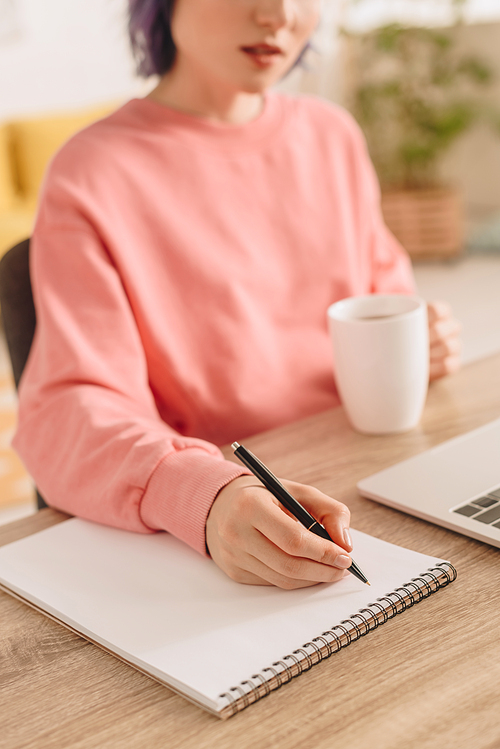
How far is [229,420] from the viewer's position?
1.01 m

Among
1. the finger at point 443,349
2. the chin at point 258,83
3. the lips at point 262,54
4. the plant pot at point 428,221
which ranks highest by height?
the lips at point 262,54

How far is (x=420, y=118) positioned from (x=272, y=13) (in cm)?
403

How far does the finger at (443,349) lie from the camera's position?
0.94 metres

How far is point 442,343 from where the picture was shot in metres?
0.94

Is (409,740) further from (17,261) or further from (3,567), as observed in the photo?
(17,261)

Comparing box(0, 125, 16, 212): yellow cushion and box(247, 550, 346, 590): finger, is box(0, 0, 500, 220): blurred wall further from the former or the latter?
box(247, 550, 346, 590): finger

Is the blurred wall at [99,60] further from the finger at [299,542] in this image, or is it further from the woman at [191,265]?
the finger at [299,542]

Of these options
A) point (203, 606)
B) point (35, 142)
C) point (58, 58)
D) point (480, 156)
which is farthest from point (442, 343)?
point (480, 156)

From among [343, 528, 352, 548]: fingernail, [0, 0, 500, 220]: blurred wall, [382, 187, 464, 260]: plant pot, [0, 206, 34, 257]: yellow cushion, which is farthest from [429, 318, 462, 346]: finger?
[0, 0, 500, 220]: blurred wall

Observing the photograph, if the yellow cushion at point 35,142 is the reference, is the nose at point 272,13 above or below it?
above

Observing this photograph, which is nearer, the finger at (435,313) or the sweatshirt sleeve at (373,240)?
the finger at (435,313)

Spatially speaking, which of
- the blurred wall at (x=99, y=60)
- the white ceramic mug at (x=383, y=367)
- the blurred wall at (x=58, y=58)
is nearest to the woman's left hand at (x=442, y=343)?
the white ceramic mug at (x=383, y=367)

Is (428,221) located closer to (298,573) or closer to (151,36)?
(151,36)

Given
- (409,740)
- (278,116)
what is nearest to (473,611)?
(409,740)
